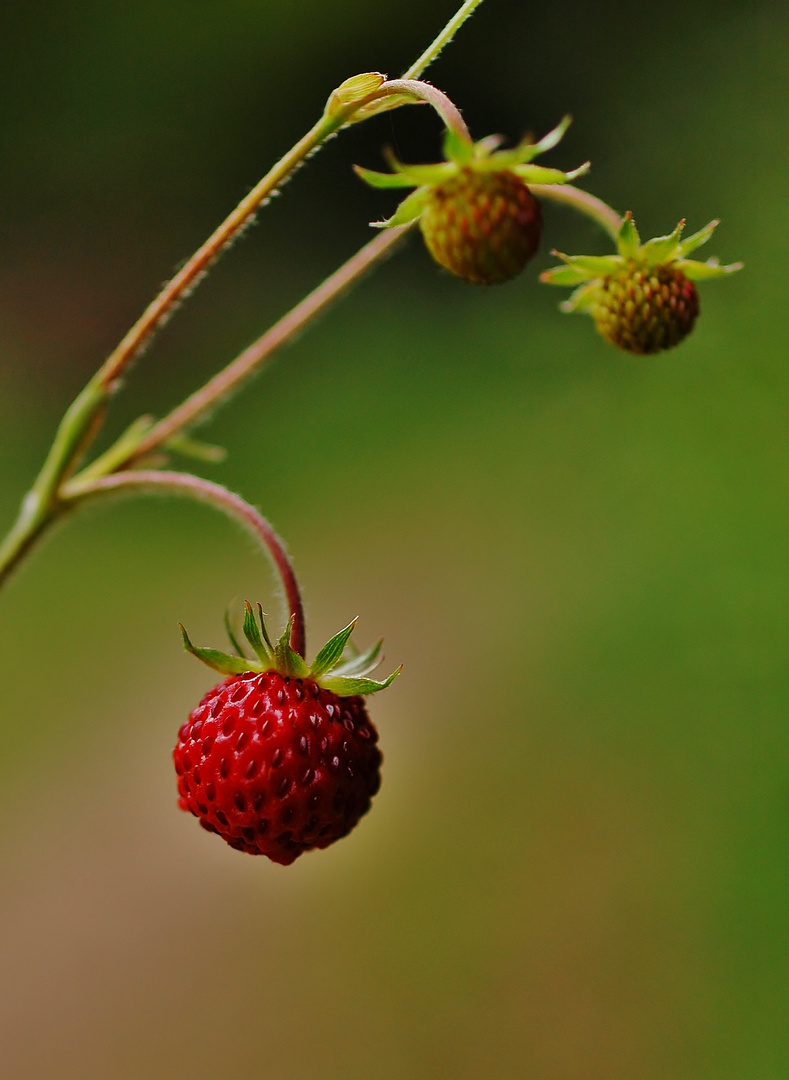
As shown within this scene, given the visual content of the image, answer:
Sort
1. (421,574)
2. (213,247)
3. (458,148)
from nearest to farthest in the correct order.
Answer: (458,148), (213,247), (421,574)

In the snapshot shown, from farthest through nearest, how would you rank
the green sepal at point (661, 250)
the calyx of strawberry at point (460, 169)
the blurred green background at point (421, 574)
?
the blurred green background at point (421, 574)
the green sepal at point (661, 250)
the calyx of strawberry at point (460, 169)

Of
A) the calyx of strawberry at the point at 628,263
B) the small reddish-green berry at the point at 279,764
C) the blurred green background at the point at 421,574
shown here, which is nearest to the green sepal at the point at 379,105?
the calyx of strawberry at the point at 628,263

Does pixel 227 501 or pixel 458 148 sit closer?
pixel 458 148

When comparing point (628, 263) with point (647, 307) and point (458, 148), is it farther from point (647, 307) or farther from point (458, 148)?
point (458, 148)

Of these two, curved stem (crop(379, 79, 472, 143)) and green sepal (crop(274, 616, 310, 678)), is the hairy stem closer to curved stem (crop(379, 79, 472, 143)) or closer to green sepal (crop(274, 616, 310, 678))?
curved stem (crop(379, 79, 472, 143))

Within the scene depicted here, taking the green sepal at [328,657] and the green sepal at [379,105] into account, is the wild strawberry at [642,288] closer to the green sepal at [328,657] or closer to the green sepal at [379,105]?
the green sepal at [379,105]

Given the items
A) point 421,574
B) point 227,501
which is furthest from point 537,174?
point 421,574

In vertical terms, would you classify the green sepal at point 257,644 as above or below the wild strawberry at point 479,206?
below
